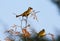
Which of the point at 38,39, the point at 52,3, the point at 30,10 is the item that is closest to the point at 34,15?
the point at 30,10

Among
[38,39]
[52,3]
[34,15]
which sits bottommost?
[38,39]

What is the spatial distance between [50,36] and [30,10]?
0.21 metres

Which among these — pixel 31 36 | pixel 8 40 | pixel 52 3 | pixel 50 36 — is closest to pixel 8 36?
pixel 8 40

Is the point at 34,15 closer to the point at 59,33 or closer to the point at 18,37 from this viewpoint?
the point at 18,37

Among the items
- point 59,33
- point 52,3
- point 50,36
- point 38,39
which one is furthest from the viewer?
point 59,33

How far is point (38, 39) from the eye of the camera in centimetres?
142

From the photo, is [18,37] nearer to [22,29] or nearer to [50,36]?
[22,29]

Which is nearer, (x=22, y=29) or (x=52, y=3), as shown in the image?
(x=22, y=29)

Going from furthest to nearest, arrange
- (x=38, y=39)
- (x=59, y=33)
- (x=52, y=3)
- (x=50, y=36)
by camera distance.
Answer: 1. (x=59, y=33)
2. (x=52, y=3)
3. (x=50, y=36)
4. (x=38, y=39)

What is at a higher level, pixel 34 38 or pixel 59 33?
pixel 59 33

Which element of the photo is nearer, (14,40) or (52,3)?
(14,40)

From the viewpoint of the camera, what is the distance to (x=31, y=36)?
1.47 m

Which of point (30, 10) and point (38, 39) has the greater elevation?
point (30, 10)

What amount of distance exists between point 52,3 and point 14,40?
44 centimetres
